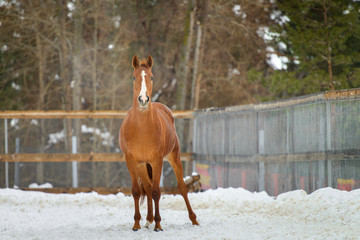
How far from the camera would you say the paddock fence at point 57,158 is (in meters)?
12.5

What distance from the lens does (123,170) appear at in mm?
21531

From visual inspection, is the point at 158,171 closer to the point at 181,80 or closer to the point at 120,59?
the point at 181,80

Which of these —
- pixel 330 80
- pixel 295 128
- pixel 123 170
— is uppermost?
pixel 330 80

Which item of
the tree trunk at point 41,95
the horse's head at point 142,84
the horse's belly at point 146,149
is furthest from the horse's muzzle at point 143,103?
the tree trunk at point 41,95

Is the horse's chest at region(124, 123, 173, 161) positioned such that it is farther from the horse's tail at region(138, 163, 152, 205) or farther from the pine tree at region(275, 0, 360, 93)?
the pine tree at region(275, 0, 360, 93)

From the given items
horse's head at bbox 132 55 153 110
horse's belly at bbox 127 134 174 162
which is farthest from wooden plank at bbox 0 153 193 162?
horse's head at bbox 132 55 153 110

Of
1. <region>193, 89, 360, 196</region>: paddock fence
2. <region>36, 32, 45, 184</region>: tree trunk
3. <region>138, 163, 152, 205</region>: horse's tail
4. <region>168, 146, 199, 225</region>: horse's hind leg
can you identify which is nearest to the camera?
<region>138, 163, 152, 205</region>: horse's tail

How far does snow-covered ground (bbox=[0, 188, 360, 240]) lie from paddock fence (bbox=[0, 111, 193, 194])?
1330 millimetres

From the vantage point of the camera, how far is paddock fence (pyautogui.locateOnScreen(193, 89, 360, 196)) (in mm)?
8250

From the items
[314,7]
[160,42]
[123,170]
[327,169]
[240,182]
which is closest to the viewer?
[327,169]

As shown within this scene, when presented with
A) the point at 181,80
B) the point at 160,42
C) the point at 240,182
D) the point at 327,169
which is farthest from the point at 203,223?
the point at 160,42

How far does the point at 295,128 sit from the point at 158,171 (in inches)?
129

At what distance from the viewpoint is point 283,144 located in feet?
32.3

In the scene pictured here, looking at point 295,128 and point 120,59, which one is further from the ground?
point 120,59
